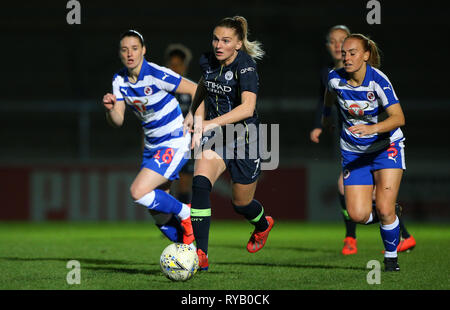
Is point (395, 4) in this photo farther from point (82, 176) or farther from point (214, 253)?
point (214, 253)

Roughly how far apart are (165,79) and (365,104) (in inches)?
69.8

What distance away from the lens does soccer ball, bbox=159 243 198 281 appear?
527 cm

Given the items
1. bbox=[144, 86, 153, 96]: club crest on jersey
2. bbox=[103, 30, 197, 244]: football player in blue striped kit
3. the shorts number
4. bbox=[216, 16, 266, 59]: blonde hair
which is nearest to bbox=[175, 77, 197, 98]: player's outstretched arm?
bbox=[103, 30, 197, 244]: football player in blue striped kit

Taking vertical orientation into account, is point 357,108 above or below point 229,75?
below

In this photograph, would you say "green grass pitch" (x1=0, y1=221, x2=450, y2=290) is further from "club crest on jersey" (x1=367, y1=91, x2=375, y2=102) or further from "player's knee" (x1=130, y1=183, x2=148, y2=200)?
"club crest on jersey" (x1=367, y1=91, x2=375, y2=102)

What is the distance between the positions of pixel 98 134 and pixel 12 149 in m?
2.16

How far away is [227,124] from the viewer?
228 inches

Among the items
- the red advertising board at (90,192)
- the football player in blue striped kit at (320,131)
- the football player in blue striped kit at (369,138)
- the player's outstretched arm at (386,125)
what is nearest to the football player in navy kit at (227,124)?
the football player in blue striped kit at (369,138)

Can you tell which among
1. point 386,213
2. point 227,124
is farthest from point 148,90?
point 386,213

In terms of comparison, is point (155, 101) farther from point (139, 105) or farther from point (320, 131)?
point (320, 131)

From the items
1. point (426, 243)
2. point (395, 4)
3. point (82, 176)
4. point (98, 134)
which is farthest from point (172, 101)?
point (395, 4)

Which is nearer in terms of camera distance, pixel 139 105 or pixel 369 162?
pixel 369 162

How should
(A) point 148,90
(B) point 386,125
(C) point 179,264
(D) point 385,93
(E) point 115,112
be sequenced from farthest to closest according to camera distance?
(A) point 148,90, (E) point 115,112, (D) point 385,93, (B) point 386,125, (C) point 179,264

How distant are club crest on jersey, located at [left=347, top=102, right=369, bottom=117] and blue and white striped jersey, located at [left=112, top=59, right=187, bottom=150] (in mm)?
1557
